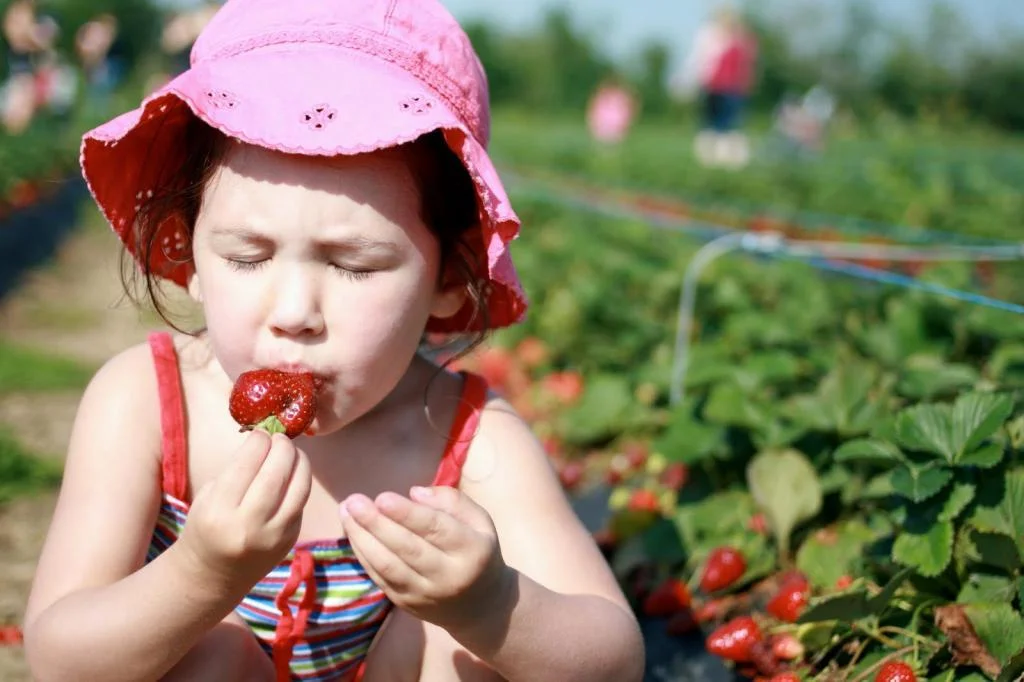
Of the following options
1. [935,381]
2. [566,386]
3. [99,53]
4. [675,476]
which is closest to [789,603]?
[935,381]

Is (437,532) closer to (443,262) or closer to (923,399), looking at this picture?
(443,262)

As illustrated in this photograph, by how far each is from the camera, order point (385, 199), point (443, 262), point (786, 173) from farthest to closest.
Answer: point (786, 173) < point (443, 262) < point (385, 199)

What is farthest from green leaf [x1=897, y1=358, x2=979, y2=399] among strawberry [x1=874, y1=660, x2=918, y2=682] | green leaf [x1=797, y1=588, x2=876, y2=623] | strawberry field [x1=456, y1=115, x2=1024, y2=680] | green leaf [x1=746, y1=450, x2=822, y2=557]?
strawberry [x1=874, y1=660, x2=918, y2=682]

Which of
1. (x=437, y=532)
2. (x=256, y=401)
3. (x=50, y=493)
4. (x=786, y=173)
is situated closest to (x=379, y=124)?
(x=256, y=401)

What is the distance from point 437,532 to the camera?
1.49m

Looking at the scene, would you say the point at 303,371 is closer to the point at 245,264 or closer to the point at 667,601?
the point at 245,264

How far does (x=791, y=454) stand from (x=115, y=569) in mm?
1451

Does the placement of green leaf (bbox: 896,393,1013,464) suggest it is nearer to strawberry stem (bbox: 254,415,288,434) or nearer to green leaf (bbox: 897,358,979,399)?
green leaf (bbox: 897,358,979,399)

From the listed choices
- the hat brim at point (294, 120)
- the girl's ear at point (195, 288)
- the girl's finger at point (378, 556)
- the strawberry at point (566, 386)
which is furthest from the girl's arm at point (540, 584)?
the strawberry at point (566, 386)

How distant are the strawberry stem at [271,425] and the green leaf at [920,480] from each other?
104 cm

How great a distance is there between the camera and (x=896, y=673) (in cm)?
179

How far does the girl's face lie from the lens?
5.37 feet

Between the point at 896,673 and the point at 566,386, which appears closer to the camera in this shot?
the point at 896,673

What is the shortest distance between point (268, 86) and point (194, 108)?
110 mm
